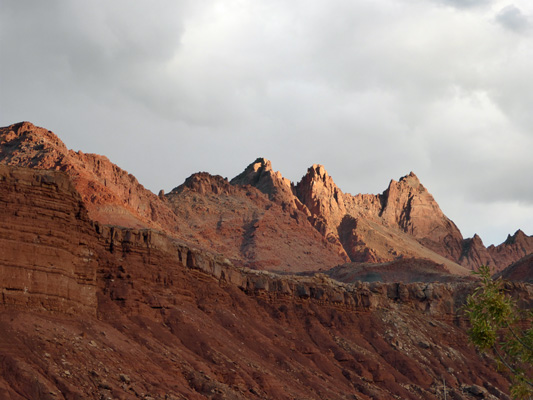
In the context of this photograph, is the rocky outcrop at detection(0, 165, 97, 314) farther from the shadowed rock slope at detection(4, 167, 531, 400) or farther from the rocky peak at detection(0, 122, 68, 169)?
the rocky peak at detection(0, 122, 68, 169)

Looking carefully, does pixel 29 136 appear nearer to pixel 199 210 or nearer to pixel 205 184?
pixel 199 210

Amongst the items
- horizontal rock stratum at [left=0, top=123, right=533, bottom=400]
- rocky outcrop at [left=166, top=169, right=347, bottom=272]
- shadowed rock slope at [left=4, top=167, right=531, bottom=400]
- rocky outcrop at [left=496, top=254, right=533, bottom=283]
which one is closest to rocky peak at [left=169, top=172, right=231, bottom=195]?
rocky outcrop at [left=166, top=169, right=347, bottom=272]

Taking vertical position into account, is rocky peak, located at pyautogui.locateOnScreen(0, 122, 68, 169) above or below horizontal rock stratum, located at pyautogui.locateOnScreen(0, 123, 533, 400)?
above

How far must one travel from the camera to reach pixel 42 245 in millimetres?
37875

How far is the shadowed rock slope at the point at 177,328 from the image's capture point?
3466 cm

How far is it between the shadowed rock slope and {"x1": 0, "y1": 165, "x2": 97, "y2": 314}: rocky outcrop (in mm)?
71

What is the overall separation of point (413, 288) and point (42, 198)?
68.5 m

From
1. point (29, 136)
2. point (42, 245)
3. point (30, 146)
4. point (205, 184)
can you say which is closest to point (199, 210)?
point (205, 184)

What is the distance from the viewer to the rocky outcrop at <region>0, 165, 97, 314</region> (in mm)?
36219

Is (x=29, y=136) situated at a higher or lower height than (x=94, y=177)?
higher

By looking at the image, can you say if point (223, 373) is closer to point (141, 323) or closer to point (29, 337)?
point (141, 323)

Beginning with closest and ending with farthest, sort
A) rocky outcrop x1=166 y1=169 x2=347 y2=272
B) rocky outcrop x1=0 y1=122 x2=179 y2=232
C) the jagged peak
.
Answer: rocky outcrop x1=0 y1=122 x2=179 y2=232, the jagged peak, rocky outcrop x1=166 y1=169 x2=347 y2=272

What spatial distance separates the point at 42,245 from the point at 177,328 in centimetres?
1408

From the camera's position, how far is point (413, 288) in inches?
3903
